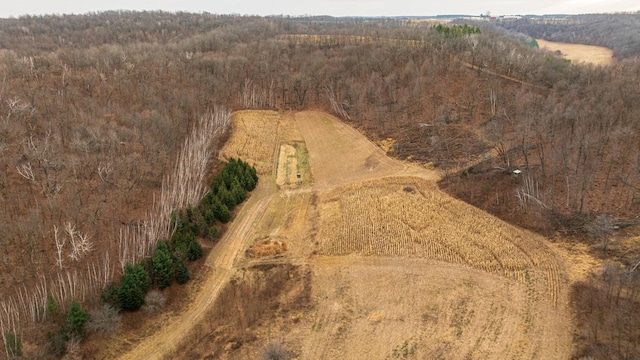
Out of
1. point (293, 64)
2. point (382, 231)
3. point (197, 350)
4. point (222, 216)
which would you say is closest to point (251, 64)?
point (293, 64)

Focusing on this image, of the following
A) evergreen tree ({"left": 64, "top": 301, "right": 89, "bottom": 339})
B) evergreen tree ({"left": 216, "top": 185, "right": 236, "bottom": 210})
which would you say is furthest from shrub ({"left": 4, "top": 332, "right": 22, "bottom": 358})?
evergreen tree ({"left": 216, "top": 185, "right": 236, "bottom": 210})

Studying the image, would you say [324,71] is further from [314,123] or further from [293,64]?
[314,123]

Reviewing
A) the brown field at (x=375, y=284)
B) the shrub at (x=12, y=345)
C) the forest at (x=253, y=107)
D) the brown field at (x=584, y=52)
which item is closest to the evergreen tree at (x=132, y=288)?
the forest at (x=253, y=107)

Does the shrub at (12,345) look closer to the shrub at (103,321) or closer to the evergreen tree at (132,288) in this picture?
the shrub at (103,321)

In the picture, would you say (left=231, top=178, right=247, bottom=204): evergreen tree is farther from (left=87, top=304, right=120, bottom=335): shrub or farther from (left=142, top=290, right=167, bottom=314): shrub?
(left=87, top=304, right=120, bottom=335): shrub

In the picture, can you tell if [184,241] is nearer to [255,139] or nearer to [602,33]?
[255,139]
